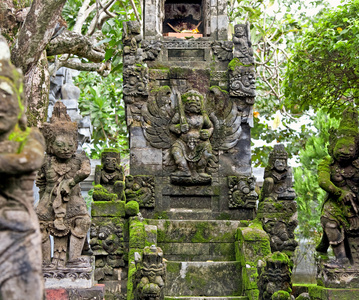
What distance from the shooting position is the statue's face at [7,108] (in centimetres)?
475

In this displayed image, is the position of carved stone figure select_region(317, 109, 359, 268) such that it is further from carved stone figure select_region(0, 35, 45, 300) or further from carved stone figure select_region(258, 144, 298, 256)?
carved stone figure select_region(0, 35, 45, 300)

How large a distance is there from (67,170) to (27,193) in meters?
4.15

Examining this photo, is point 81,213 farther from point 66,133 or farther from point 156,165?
point 156,165

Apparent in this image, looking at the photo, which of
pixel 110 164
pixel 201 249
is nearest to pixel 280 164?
pixel 201 249

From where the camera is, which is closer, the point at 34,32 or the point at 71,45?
the point at 34,32

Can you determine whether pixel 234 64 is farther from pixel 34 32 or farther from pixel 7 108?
pixel 7 108

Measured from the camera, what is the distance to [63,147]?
893cm

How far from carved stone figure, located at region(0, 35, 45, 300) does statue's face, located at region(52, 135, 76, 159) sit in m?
3.96

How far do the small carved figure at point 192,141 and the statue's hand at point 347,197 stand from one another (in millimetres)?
3107

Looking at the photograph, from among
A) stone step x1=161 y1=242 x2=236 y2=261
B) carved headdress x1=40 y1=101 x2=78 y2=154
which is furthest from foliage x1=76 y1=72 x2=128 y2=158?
carved headdress x1=40 y1=101 x2=78 y2=154

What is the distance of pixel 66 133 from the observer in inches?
352

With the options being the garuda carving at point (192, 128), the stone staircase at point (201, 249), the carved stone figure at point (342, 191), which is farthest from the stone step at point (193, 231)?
the carved stone figure at point (342, 191)

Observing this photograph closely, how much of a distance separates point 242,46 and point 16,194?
27.9 feet

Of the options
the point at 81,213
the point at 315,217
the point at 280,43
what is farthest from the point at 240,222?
the point at 280,43
